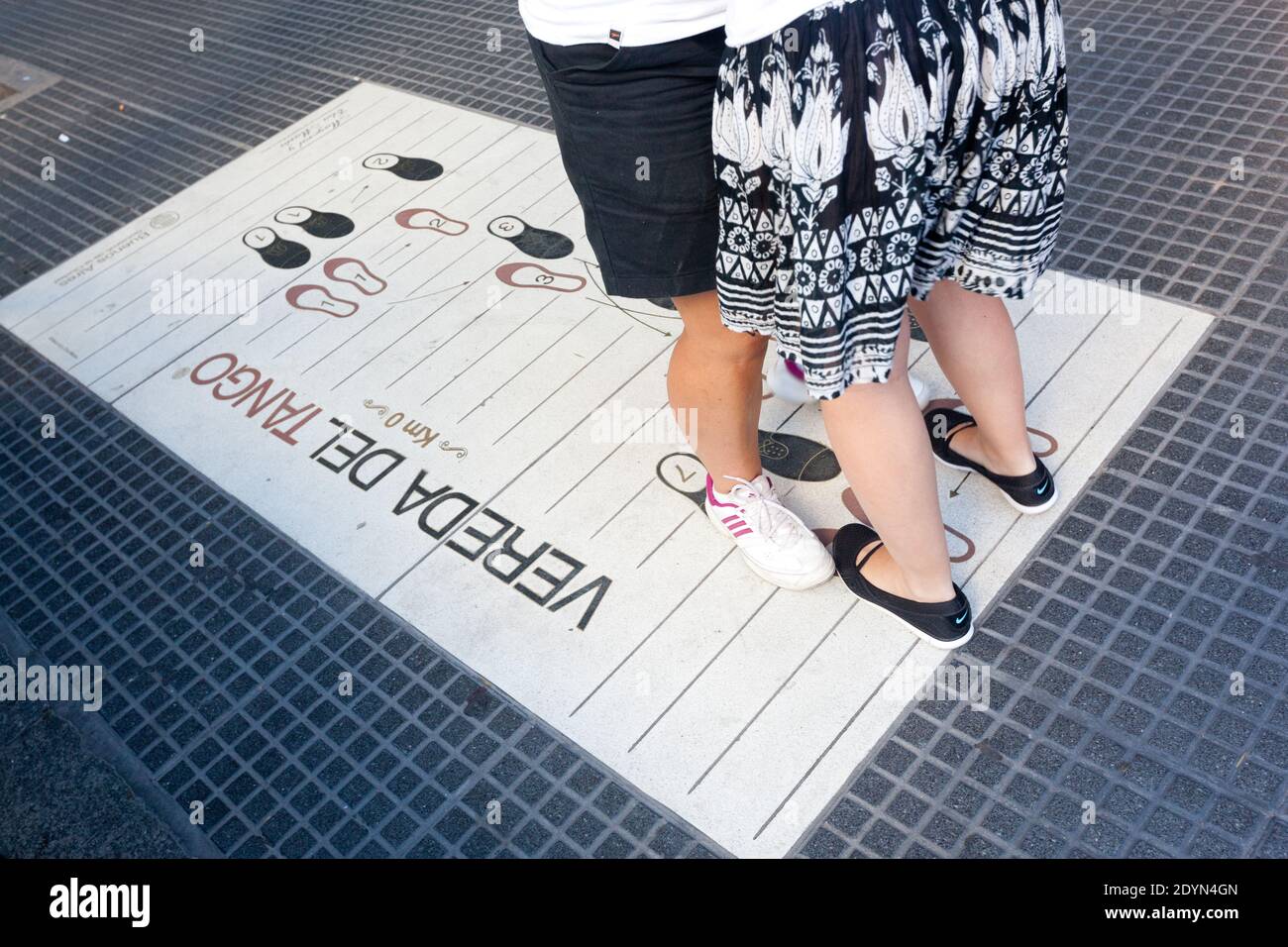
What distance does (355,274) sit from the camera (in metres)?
2.78

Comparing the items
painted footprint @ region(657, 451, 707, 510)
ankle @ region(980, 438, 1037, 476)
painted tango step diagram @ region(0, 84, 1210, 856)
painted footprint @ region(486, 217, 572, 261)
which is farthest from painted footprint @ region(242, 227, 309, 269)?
ankle @ region(980, 438, 1037, 476)

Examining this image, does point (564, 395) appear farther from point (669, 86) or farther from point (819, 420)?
point (669, 86)

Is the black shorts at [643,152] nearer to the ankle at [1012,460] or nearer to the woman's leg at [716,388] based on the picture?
the woman's leg at [716,388]

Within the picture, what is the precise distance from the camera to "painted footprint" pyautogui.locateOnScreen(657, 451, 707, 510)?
207 centimetres

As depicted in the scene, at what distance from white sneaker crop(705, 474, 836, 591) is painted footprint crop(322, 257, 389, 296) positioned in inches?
50.3

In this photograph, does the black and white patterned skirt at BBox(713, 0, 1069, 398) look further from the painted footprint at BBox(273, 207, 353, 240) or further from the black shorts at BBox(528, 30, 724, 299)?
the painted footprint at BBox(273, 207, 353, 240)

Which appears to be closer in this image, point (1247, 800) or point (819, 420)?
point (1247, 800)

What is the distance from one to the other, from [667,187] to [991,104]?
43 centimetres

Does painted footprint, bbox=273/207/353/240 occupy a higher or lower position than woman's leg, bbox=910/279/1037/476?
lower

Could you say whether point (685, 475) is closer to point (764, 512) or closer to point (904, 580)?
point (764, 512)

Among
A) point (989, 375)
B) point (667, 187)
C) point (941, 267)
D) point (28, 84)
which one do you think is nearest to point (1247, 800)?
point (989, 375)

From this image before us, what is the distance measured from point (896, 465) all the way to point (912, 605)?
32 centimetres

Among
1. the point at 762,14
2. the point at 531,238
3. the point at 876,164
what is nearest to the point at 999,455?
the point at 876,164

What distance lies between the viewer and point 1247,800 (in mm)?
1467
